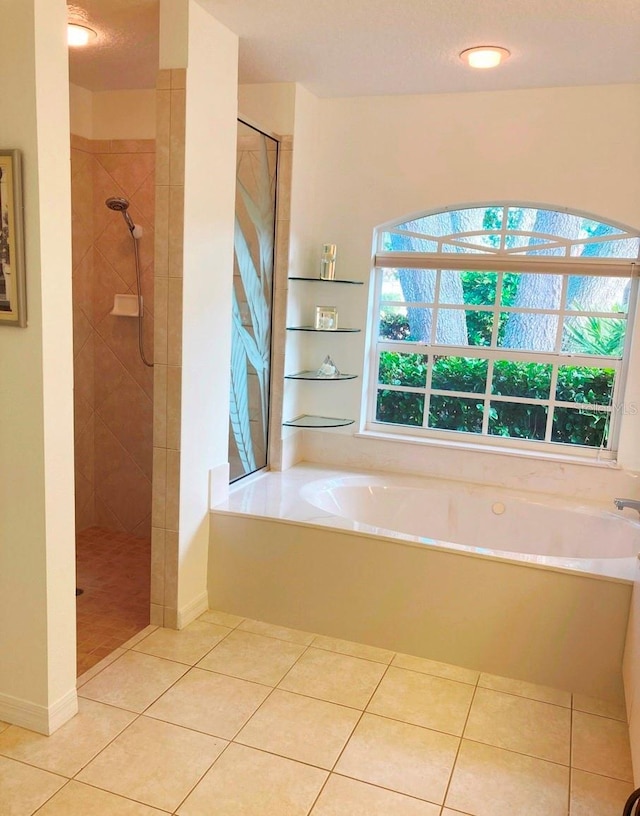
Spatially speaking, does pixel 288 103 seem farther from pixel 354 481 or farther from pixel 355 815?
pixel 355 815

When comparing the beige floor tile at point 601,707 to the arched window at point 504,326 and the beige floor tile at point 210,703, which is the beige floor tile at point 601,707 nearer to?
the beige floor tile at point 210,703

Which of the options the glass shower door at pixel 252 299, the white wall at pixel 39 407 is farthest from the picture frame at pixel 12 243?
the glass shower door at pixel 252 299

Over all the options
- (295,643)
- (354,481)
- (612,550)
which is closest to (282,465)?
(354,481)

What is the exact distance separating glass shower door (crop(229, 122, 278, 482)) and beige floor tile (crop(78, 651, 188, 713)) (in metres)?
0.99

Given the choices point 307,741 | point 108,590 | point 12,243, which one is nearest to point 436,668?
point 307,741

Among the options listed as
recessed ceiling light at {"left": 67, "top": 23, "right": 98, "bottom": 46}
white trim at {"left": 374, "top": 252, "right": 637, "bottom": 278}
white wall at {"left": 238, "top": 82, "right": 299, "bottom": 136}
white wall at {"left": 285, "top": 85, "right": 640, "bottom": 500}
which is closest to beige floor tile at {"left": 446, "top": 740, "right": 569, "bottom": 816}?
white wall at {"left": 285, "top": 85, "right": 640, "bottom": 500}

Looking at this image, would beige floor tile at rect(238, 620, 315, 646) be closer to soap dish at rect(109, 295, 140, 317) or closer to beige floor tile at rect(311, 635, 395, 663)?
beige floor tile at rect(311, 635, 395, 663)

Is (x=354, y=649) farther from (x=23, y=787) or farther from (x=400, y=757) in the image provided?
(x=23, y=787)

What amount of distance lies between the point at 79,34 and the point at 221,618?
2.60 metres

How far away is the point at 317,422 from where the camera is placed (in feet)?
13.1

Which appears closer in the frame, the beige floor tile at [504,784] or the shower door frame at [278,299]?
the beige floor tile at [504,784]

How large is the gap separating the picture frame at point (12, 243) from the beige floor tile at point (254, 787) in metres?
1.50

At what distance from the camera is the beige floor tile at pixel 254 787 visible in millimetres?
2025

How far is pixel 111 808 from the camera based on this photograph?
6.56 feet
